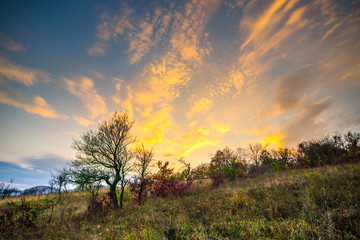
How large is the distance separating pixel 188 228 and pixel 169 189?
949 centimetres

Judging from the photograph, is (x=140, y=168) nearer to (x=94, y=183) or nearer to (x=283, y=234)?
(x=94, y=183)

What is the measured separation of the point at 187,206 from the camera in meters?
8.70

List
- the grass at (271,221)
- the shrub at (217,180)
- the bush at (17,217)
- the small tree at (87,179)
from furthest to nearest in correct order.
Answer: the shrub at (217,180), the small tree at (87,179), the bush at (17,217), the grass at (271,221)

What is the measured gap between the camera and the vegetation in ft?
14.3

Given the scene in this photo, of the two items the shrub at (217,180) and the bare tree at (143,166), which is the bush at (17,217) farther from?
the shrub at (217,180)

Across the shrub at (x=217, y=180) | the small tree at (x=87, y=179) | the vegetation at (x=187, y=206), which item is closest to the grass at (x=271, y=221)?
the vegetation at (x=187, y=206)

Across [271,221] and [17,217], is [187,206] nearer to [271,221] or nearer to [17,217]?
[271,221]

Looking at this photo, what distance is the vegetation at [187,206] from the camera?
4.34 metres

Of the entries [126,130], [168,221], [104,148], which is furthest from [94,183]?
[168,221]

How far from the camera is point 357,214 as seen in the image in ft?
13.1

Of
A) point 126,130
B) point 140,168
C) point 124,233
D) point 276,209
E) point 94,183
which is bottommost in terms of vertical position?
point 124,233

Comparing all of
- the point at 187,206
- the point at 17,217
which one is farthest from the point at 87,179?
the point at 187,206

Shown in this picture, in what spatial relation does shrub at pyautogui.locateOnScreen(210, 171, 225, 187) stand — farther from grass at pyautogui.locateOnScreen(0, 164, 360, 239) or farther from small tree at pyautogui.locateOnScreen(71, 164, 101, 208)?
small tree at pyautogui.locateOnScreen(71, 164, 101, 208)

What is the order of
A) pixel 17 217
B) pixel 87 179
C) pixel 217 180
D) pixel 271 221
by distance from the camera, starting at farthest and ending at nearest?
1. pixel 217 180
2. pixel 87 179
3. pixel 17 217
4. pixel 271 221
